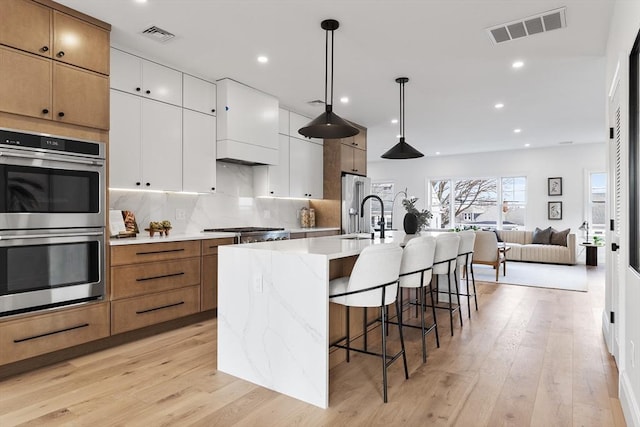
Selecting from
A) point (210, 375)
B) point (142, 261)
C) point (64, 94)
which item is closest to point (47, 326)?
point (142, 261)

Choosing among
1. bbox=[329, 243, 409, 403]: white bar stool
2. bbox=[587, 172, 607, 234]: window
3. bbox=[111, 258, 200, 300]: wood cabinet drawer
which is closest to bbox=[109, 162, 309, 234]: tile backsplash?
bbox=[111, 258, 200, 300]: wood cabinet drawer

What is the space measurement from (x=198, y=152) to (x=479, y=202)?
26.1 ft

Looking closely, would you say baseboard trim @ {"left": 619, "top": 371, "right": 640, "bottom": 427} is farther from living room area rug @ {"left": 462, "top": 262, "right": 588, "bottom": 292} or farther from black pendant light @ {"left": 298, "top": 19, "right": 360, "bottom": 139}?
living room area rug @ {"left": 462, "top": 262, "right": 588, "bottom": 292}

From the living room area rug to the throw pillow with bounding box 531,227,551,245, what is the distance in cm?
72

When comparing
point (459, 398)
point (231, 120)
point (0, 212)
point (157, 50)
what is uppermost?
point (157, 50)

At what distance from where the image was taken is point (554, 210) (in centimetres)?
929

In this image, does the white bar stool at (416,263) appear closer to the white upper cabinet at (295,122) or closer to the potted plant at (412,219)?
the potted plant at (412,219)

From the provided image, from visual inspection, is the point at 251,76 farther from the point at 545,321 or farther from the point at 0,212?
the point at 545,321

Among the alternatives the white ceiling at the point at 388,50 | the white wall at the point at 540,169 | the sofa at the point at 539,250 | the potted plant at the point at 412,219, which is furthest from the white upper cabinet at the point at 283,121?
the white wall at the point at 540,169

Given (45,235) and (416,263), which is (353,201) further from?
(45,235)

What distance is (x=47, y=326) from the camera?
Result: 2842 millimetres

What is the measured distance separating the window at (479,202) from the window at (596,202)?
1301 mm

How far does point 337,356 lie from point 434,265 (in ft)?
3.89

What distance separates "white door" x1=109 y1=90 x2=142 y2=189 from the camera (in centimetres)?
357
